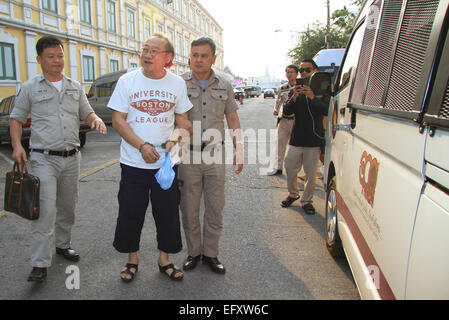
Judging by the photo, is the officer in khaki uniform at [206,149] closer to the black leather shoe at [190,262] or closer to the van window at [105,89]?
the black leather shoe at [190,262]

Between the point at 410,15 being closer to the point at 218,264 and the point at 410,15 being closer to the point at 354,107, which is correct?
the point at 354,107

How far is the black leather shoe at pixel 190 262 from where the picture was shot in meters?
3.23

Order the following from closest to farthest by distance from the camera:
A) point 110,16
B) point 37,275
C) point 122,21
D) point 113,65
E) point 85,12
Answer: point 37,275, point 85,12, point 110,16, point 113,65, point 122,21

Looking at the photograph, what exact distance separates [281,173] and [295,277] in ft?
13.5

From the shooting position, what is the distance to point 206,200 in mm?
3277

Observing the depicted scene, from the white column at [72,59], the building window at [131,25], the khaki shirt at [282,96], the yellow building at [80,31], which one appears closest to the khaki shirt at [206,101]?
the khaki shirt at [282,96]

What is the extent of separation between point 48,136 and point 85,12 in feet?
71.8

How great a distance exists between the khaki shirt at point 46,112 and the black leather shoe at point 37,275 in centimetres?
97

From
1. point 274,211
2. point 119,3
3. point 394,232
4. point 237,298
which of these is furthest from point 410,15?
point 119,3

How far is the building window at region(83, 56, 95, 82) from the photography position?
22.2 metres

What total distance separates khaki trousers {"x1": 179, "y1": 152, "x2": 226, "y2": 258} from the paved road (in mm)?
249

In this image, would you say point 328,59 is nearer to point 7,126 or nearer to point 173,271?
point 7,126

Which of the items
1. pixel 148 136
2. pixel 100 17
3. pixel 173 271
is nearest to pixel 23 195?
pixel 148 136

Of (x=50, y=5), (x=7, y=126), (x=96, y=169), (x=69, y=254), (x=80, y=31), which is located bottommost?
(x=96, y=169)
